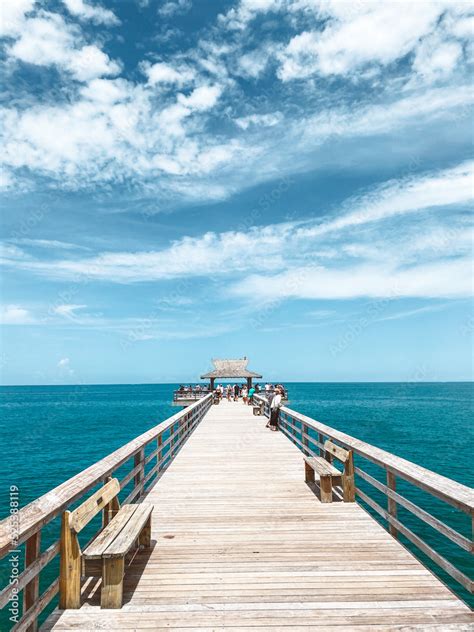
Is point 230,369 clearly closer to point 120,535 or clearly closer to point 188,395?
point 188,395

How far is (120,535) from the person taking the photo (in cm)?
385

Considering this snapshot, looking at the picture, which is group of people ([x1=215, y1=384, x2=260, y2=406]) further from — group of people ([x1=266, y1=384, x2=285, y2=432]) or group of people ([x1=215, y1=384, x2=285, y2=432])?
group of people ([x1=266, y1=384, x2=285, y2=432])

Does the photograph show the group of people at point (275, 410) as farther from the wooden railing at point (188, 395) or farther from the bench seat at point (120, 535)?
the wooden railing at point (188, 395)

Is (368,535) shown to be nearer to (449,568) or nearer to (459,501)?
(449,568)

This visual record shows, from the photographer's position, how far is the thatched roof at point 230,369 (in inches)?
1356

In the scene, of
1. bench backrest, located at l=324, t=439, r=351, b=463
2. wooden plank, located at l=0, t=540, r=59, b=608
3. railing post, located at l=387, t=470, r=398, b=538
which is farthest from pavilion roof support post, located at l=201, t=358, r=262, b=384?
wooden plank, located at l=0, t=540, r=59, b=608

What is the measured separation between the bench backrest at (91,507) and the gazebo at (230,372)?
94.4 feet

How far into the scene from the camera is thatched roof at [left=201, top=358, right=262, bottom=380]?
34.4 meters

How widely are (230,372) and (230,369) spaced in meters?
0.65

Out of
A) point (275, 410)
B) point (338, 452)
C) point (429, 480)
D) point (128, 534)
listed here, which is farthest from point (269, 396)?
point (128, 534)

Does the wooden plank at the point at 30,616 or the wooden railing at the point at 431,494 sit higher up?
the wooden railing at the point at 431,494

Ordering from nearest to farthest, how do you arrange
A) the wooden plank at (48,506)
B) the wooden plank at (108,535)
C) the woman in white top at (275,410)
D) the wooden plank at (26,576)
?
the wooden plank at (26,576), the wooden plank at (48,506), the wooden plank at (108,535), the woman in white top at (275,410)

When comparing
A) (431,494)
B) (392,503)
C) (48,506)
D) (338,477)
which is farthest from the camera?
(338,477)

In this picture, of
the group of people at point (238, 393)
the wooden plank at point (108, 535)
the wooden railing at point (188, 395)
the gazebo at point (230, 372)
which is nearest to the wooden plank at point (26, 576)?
the wooden plank at point (108, 535)
